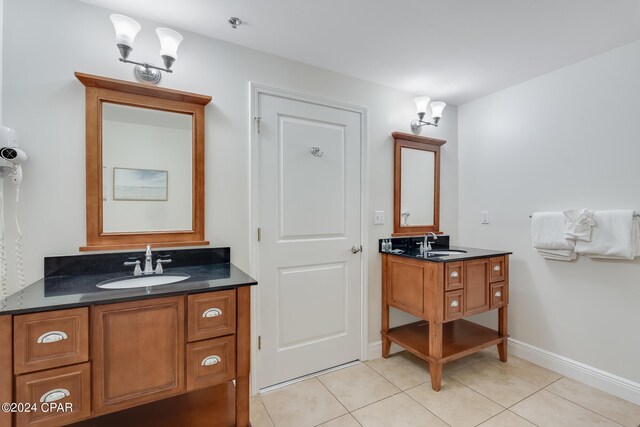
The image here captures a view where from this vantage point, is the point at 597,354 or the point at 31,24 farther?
the point at 597,354

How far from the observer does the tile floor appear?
174 cm

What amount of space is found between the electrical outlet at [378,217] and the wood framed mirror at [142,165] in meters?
1.35

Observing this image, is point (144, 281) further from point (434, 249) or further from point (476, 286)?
point (434, 249)

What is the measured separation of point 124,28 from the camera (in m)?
1.47

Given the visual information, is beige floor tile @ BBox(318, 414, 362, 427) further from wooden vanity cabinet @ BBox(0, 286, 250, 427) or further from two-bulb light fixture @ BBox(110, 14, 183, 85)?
two-bulb light fixture @ BBox(110, 14, 183, 85)

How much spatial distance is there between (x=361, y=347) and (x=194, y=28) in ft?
8.40

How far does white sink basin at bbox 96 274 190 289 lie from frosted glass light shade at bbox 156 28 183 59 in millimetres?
1176

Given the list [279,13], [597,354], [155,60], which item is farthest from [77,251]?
[597,354]

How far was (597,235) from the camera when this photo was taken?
198cm

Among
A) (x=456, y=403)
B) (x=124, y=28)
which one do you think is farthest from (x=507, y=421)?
(x=124, y=28)

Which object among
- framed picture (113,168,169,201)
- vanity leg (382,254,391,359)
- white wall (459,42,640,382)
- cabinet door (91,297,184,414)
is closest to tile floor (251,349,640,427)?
vanity leg (382,254,391,359)

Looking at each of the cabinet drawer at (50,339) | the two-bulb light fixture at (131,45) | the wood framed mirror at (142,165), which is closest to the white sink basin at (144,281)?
the wood framed mirror at (142,165)

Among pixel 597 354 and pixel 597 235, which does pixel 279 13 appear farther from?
pixel 597 354

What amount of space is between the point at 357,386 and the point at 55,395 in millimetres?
1685
